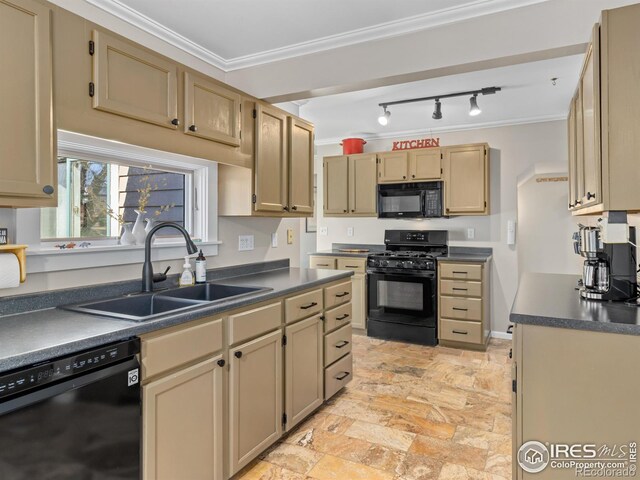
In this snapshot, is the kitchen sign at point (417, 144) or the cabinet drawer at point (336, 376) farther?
the kitchen sign at point (417, 144)

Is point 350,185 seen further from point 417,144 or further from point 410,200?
point 417,144

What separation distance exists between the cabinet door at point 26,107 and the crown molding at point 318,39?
0.66 metres

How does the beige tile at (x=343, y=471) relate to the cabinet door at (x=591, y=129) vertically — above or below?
below

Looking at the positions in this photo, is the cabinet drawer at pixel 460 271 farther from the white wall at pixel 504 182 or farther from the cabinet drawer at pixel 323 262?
the cabinet drawer at pixel 323 262

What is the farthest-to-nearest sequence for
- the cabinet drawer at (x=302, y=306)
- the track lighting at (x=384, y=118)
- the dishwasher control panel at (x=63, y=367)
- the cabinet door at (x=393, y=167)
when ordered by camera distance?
the cabinet door at (x=393, y=167) < the track lighting at (x=384, y=118) < the cabinet drawer at (x=302, y=306) < the dishwasher control panel at (x=63, y=367)

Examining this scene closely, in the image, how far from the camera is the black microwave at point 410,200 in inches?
180

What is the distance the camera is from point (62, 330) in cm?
146

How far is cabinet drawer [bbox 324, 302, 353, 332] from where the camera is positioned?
2.82 metres

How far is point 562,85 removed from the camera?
3.44m

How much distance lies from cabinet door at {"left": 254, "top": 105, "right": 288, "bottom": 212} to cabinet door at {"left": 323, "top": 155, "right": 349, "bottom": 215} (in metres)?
2.19

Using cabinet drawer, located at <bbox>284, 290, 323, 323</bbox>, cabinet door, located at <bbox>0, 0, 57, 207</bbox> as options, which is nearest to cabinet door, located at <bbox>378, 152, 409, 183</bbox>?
cabinet drawer, located at <bbox>284, 290, 323, 323</bbox>

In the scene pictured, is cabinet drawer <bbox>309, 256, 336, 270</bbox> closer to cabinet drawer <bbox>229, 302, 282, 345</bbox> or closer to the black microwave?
the black microwave

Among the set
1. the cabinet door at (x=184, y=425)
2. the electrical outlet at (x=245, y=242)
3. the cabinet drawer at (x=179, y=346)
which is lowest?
the cabinet door at (x=184, y=425)

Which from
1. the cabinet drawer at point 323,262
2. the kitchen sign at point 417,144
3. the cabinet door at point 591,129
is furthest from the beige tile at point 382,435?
the kitchen sign at point 417,144
